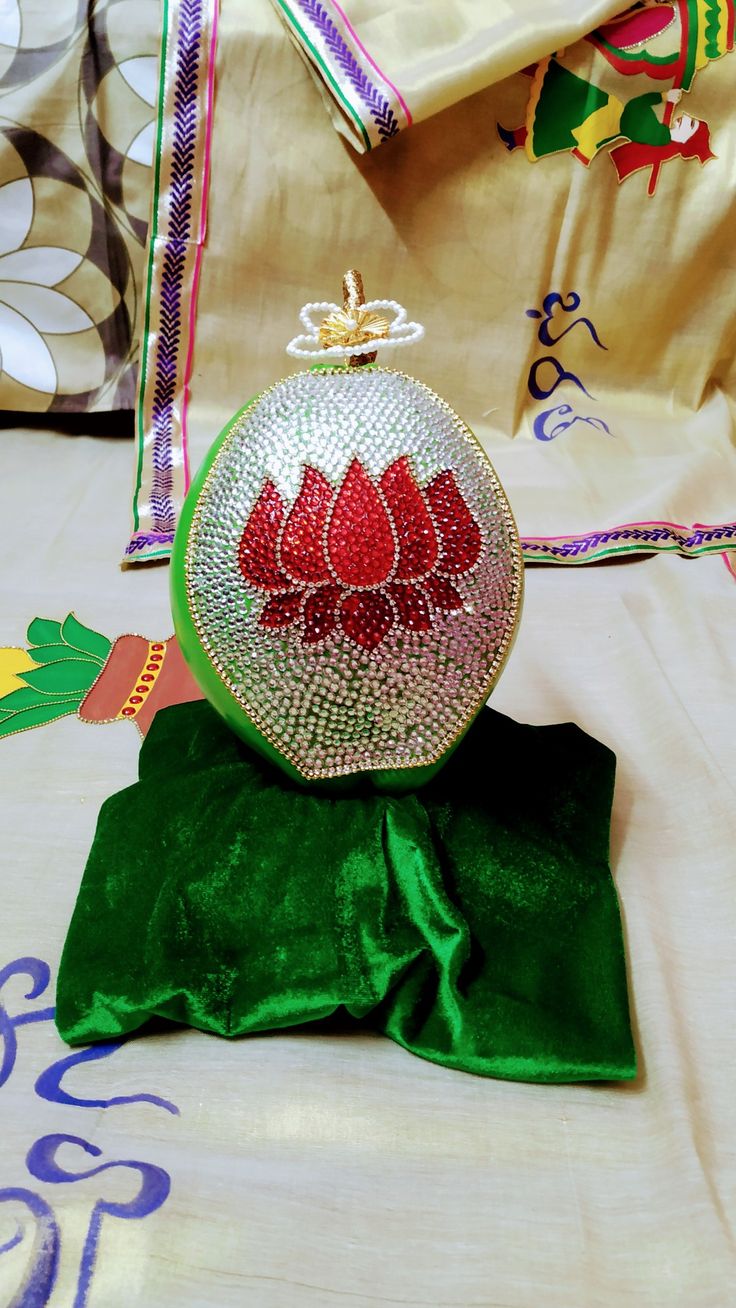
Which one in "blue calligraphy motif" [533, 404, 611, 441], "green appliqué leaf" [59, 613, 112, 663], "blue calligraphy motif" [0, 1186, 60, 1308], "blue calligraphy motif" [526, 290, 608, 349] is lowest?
"blue calligraphy motif" [0, 1186, 60, 1308]

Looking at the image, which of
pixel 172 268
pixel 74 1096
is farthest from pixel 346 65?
pixel 74 1096

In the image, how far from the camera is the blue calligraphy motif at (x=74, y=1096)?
1.81 ft

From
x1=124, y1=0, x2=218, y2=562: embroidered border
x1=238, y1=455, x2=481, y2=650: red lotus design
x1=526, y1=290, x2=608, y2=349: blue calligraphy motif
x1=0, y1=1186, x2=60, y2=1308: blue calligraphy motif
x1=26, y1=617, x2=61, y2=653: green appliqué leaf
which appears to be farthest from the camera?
x1=526, y1=290, x2=608, y2=349: blue calligraphy motif

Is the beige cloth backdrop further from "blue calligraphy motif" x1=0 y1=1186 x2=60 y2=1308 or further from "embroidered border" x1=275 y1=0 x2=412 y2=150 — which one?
"embroidered border" x1=275 y1=0 x2=412 y2=150

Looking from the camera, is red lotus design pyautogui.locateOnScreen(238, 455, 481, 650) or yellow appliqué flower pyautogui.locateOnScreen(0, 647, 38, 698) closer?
red lotus design pyautogui.locateOnScreen(238, 455, 481, 650)

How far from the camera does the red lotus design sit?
1.85 feet

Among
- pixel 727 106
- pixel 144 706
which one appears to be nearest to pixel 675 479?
pixel 727 106

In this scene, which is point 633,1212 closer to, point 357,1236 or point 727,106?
point 357,1236

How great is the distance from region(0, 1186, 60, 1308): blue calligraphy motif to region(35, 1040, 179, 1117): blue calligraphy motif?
0.05 m

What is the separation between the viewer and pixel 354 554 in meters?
0.56

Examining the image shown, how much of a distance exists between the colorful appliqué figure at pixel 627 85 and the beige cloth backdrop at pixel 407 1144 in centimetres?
79

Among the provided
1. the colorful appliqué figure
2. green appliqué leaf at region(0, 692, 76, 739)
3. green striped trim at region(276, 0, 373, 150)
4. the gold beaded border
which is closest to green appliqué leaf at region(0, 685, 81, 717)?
green appliqué leaf at region(0, 692, 76, 739)

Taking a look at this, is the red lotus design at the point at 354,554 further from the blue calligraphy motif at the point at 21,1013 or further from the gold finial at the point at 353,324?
the blue calligraphy motif at the point at 21,1013

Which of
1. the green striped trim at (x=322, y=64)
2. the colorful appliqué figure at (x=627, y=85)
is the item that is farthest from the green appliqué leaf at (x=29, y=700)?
the colorful appliqué figure at (x=627, y=85)
